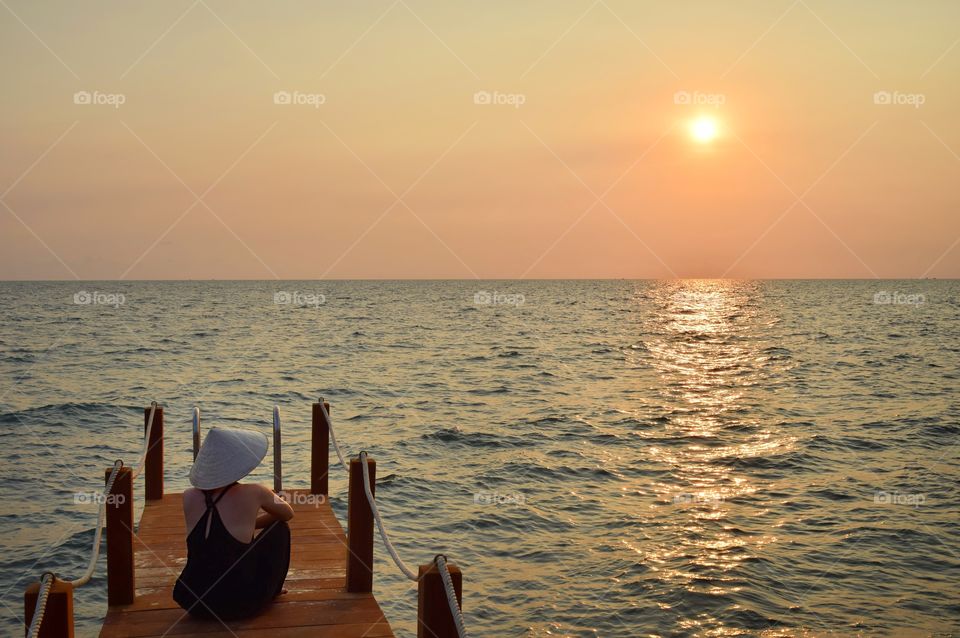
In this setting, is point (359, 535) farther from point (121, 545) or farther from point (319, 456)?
point (319, 456)

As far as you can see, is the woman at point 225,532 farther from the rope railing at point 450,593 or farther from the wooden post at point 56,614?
the rope railing at point 450,593

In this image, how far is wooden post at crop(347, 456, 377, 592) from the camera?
25.1 ft

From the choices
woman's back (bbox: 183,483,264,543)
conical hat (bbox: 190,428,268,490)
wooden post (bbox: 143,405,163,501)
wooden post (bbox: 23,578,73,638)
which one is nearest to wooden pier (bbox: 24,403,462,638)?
wooden post (bbox: 23,578,73,638)

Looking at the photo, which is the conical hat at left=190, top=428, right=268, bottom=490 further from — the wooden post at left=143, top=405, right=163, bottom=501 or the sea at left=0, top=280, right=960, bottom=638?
the wooden post at left=143, top=405, right=163, bottom=501

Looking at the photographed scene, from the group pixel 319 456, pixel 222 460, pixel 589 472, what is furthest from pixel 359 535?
pixel 589 472

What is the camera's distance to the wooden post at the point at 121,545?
7.15 m

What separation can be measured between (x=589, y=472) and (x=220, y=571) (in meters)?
12.1

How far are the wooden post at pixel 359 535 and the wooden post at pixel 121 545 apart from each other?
1845mm

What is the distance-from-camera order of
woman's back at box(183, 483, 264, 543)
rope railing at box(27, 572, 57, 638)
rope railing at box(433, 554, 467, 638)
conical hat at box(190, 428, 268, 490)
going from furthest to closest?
woman's back at box(183, 483, 264, 543) < conical hat at box(190, 428, 268, 490) < rope railing at box(433, 554, 467, 638) < rope railing at box(27, 572, 57, 638)

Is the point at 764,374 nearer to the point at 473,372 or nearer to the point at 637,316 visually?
the point at 473,372

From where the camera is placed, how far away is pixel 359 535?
7.79 meters

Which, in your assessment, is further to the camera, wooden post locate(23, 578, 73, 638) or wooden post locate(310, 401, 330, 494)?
wooden post locate(310, 401, 330, 494)

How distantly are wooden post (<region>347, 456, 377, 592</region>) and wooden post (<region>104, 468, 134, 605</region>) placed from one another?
6.05ft

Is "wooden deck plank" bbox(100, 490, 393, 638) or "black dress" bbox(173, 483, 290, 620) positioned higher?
"black dress" bbox(173, 483, 290, 620)
